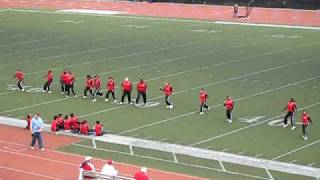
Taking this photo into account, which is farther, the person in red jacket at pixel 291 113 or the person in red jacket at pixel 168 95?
the person in red jacket at pixel 168 95

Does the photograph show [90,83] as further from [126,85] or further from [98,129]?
[98,129]

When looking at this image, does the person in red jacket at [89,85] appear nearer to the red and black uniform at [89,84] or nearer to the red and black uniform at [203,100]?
the red and black uniform at [89,84]

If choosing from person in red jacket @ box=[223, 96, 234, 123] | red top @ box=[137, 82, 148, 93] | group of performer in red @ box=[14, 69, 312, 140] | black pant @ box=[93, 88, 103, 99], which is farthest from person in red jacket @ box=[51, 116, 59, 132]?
person in red jacket @ box=[223, 96, 234, 123]

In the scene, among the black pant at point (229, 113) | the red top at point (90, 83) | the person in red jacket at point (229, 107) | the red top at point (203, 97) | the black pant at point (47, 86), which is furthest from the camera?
the black pant at point (47, 86)

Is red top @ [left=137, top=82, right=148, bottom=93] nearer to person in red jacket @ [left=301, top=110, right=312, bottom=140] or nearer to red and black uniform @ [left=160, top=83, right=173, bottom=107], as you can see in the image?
red and black uniform @ [left=160, top=83, right=173, bottom=107]

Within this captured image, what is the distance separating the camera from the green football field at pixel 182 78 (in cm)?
2114

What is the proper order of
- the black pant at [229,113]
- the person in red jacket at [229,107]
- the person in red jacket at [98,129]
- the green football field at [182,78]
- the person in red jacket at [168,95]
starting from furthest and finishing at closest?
the person in red jacket at [168,95], the black pant at [229,113], the person in red jacket at [229,107], the person in red jacket at [98,129], the green football field at [182,78]

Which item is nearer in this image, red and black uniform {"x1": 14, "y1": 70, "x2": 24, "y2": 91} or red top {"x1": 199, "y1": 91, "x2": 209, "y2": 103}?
red top {"x1": 199, "y1": 91, "x2": 209, "y2": 103}

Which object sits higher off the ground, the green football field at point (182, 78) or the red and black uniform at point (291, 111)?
the red and black uniform at point (291, 111)

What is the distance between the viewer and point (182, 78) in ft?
105

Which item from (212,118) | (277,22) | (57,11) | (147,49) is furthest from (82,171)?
(57,11)

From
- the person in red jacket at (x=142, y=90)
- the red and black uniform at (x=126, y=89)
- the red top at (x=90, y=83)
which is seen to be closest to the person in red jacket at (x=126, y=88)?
the red and black uniform at (x=126, y=89)

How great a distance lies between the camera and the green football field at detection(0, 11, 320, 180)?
2114 centimetres

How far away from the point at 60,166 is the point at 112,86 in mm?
8379
